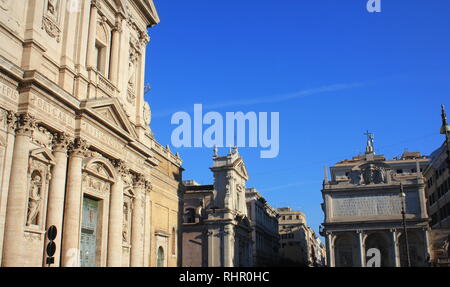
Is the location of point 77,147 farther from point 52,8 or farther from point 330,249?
A: point 330,249

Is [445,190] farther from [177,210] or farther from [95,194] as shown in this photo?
[95,194]

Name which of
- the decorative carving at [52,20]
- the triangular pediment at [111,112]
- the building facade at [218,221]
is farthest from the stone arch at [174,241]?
the building facade at [218,221]

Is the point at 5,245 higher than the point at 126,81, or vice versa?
the point at 126,81

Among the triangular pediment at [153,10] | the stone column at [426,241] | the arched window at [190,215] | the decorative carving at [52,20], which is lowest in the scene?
the stone column at [426,241]

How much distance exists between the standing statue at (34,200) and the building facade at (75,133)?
0.04 m

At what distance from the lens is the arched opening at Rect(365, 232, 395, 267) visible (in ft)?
199

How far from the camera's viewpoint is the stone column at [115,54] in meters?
25.8

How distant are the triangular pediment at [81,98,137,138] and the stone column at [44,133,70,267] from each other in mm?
1911

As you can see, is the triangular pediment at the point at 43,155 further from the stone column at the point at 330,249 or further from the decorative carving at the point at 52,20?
the stone column at the point at 330,249

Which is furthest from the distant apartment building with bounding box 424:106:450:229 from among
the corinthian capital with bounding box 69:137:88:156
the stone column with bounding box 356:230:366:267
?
the corinthian capital with bounding box 69:137:88:156

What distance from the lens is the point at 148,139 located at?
30859 mm
